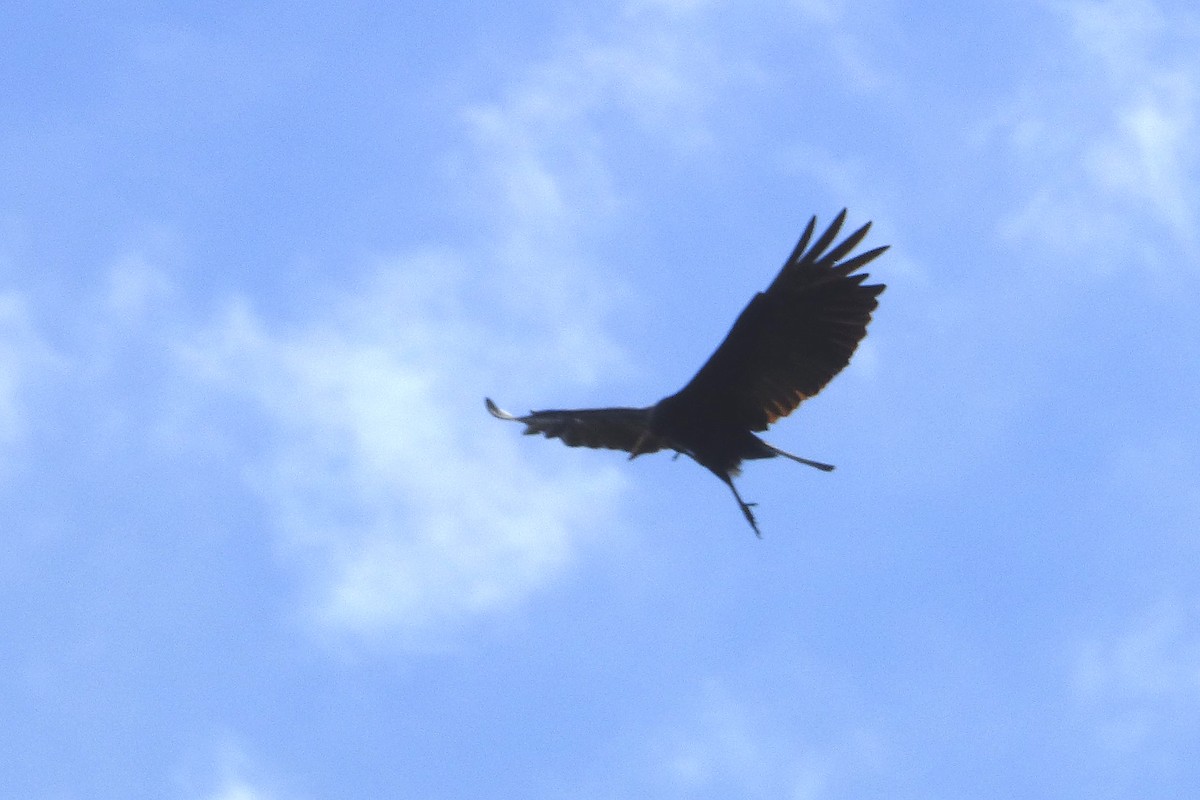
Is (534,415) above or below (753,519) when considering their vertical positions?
above

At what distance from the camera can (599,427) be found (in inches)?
794

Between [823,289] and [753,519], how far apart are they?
2.23 meters

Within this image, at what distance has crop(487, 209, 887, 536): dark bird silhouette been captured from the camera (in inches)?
763

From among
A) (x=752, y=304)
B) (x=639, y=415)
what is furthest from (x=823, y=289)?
(x=639, y=415)

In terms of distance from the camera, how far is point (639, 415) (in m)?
19.7

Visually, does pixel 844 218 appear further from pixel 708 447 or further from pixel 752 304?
pixel 708 447

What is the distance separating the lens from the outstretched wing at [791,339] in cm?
1936

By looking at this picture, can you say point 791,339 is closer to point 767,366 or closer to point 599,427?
point 767,366

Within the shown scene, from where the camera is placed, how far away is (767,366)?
19688mm

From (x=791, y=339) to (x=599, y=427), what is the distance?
6.75 feet

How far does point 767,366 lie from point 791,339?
344mm

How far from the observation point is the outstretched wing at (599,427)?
19812 millimetres

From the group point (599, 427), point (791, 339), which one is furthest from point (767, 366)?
point (599, 427)

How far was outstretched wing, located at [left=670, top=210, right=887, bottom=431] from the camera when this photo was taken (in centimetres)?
1936
